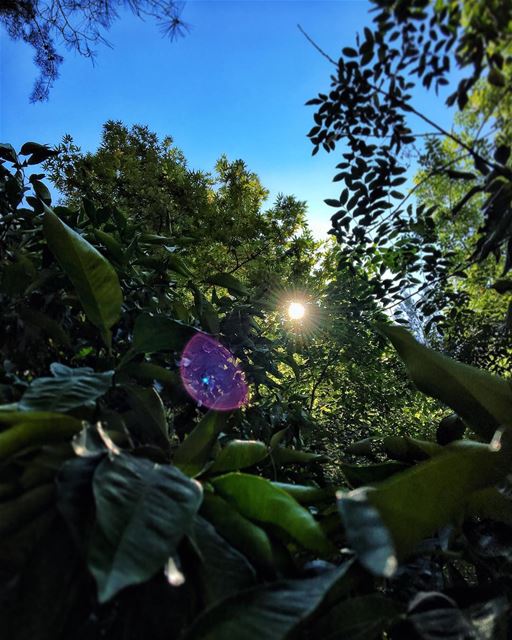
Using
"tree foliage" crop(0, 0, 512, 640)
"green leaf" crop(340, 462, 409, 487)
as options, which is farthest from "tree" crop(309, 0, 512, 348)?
"green leaf" crop(340, 462, 409, 487)

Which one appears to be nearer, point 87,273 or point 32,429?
point 32,429

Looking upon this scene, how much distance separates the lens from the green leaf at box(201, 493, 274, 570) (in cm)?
37

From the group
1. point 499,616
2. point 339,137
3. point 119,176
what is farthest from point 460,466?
point 119,176

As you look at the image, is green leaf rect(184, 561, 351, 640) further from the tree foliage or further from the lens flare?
the lens flare

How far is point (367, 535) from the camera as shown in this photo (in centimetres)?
34

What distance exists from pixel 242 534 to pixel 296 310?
216 cm

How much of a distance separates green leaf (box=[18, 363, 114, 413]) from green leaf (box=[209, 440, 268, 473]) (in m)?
0.18

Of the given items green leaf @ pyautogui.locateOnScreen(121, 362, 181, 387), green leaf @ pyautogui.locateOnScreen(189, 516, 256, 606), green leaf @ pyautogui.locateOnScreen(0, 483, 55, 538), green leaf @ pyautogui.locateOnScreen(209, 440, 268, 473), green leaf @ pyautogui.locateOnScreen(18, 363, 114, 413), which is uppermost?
green leaf @ pyautogui.locateOnScreen(121, 362, 181, 387)

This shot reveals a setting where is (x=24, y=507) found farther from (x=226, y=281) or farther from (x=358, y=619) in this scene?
(x=226, y=281)

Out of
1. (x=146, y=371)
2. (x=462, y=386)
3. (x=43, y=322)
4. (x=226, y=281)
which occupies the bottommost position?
(x=462, y=386)

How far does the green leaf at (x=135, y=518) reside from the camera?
0.83 feet

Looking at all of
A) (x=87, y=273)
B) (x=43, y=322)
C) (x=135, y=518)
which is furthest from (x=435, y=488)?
(x=43, y=322)

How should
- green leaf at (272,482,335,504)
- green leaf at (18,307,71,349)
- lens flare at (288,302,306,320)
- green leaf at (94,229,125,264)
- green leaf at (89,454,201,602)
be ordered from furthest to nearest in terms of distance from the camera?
lens flare at (288,302,306,320)
green leaf at (94,229,125,264)
green leaf at (18,307,71,349)
green leaf at (272,482,335,504)
green leaf at (89,454,201,602)

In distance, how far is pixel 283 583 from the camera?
0.32 metres
